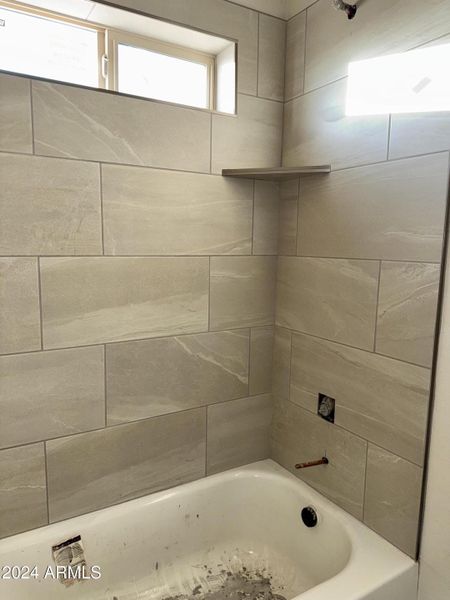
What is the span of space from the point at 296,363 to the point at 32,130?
1378mm

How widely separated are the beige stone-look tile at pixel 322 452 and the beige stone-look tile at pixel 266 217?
0.74 meters

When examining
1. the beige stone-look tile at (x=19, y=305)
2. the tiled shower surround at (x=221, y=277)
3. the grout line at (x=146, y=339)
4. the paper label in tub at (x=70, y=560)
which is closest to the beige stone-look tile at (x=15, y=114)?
the tiled shower surround at (x=221, y=277)

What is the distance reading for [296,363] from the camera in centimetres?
185

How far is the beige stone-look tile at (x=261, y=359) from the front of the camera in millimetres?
1923

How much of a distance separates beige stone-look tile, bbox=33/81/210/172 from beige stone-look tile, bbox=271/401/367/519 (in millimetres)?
1180

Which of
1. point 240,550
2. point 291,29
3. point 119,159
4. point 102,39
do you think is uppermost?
point 291,29

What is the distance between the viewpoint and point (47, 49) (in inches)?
57.8

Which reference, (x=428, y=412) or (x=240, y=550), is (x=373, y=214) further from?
(x=240, y=550)

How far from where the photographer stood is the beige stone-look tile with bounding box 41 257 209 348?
4.78 ft

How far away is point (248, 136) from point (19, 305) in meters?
1.15

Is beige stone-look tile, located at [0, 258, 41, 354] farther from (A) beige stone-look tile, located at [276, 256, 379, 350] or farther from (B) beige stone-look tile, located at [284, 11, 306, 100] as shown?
(B) beige stone-look tile, located at [284, 11, 306, 100]

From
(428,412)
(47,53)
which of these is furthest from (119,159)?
(428,412)

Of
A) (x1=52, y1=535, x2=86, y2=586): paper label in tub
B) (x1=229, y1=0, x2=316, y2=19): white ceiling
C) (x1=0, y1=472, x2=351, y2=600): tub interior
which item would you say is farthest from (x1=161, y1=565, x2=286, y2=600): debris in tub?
(x1=229, y1=0, x2=316, y2=19): white ceiling

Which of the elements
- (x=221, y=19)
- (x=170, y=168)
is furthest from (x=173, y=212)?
(x=221, y=19)
